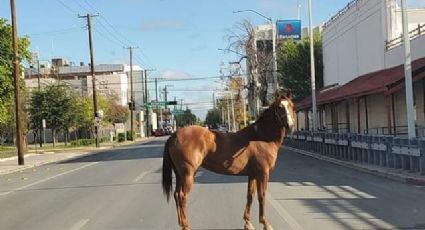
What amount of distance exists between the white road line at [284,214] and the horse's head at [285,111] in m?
1.90

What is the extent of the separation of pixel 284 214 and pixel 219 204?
212cm

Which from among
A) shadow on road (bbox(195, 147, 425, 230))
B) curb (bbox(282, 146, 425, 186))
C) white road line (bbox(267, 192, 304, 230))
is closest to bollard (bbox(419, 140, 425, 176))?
curb (bbox(282, 146, 425, 186))

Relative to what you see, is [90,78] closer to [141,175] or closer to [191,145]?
[141,175]

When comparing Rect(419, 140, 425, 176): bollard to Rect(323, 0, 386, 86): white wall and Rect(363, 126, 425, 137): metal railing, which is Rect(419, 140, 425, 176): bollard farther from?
Rect(323, 0, 386, 86): white wall

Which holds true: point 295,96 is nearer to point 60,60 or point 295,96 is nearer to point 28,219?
point 28,219

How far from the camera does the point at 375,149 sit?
22.8 metres

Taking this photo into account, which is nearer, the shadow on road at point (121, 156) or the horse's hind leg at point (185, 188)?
the horse's hind leg at point (185, 188)

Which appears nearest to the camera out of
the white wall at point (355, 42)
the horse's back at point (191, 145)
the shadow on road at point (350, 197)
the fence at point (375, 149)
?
the horse's back at point (191, 145)

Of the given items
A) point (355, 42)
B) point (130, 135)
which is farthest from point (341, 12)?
point (130, 135)

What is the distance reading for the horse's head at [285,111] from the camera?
968 cm

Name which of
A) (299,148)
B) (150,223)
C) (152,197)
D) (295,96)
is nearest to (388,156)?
(152,197)

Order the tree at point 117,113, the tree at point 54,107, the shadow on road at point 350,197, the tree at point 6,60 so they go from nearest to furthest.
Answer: the shadow on road at point 350,197 → the tree at point 6,60 → the tree at point 54,107 → the tree at point 117,113

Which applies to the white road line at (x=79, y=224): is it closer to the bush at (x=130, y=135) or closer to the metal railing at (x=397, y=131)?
the metal railing at (x=397, y=131)

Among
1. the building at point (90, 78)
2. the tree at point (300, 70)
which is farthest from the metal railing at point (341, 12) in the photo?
the building at point (90, 78)
